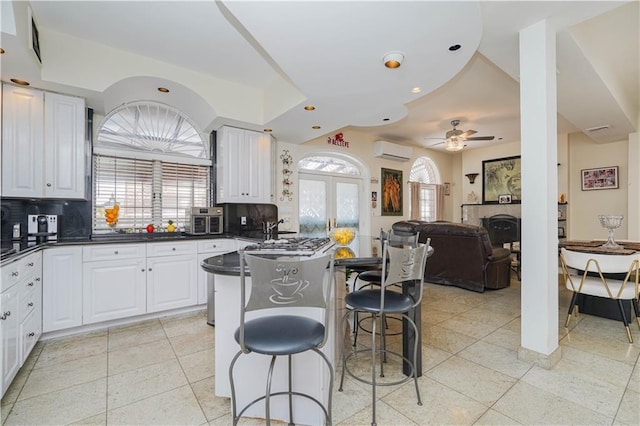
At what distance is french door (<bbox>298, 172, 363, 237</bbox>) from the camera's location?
558 centimetres

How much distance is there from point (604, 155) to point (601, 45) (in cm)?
394

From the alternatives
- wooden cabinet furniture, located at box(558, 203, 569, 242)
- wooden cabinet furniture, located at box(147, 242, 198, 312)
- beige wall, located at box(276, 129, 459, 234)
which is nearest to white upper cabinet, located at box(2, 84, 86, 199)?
wooden cabinet furniture, located at box(147, 242, 198, 312)

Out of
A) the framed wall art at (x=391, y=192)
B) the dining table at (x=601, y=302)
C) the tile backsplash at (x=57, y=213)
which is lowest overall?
the dining table at (x=601, y=302)

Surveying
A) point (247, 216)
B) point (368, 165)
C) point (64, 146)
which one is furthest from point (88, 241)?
point (368, 165)

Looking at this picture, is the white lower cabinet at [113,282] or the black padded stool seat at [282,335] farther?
the white lower cabinet at [113,282]

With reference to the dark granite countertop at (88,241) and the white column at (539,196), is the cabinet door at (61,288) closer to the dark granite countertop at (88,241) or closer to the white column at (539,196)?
the dark granite countertop at (88,241)

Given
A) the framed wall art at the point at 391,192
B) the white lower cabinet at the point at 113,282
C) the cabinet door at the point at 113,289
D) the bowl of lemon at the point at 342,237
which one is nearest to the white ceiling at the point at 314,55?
the bowl of lemon at the point at 342,237

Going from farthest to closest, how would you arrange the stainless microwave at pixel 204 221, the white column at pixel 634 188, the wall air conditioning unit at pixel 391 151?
the wall air conditioning unit at pixel 391 151 → the white column at pixel 634 188 → the stainless microwave at pixel 204 221

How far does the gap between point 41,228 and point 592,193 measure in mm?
8901

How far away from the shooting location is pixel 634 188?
16.6 feet

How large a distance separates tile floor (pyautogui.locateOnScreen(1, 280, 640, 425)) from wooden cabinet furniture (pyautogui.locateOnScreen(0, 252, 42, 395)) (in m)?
0.19

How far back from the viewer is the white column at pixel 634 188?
16.4 ft

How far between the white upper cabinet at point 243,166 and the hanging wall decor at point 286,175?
22.6 inches

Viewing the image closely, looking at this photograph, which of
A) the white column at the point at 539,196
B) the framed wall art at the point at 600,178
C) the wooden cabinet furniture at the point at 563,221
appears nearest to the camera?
the white column at the point at 539,196
